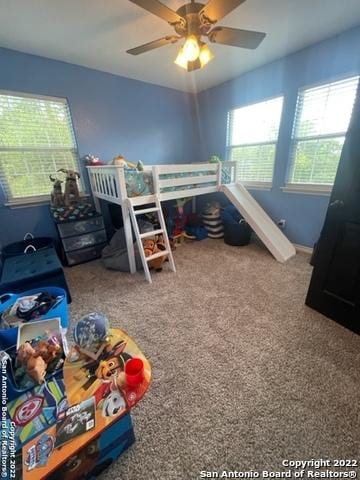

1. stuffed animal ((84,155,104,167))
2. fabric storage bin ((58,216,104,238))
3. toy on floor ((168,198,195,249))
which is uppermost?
stuffed animal ((84,155,104,167))

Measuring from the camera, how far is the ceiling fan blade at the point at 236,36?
1483mm

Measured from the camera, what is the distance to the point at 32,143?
250 cm

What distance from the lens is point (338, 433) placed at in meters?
0.98

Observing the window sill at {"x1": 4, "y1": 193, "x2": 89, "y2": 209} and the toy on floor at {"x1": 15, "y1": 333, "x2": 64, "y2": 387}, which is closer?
the toy on floor at {"x1": 15, "y1": 333, "x2": 64, "y2": 387}

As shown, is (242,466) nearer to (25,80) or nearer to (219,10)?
(219,10)

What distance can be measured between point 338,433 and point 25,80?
13.0 feet

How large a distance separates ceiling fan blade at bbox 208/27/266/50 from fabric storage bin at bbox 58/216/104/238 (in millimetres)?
2236

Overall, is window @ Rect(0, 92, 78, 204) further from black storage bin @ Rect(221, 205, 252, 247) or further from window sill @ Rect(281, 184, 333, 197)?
window sill @ Rect(281, 184, 333, 197)

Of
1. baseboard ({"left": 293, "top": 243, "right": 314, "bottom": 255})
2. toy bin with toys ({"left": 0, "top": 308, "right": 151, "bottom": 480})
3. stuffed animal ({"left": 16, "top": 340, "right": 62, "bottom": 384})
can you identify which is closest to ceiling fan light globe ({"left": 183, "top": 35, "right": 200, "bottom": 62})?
toy bin with toys ({"left": 0, "top": 308, "right": 151, "bottom": 480})

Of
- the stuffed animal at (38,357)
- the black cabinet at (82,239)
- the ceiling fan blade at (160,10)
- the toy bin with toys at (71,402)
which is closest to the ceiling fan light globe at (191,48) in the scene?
the ceiling fan blade at (160,10)

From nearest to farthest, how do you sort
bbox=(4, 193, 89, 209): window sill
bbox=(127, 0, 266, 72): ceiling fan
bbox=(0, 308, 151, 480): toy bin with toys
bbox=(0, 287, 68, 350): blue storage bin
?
bbox=(0, 308, 151, 480): toy bin with toys < bbox=(0, 287, 68, 350): blue storage bin < bbox=(127, 0, 266, 72): ceiling fan < bbox=(4, 193, 89, 209): window sill

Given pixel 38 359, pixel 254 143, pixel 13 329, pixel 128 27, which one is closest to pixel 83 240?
pixel 13 329

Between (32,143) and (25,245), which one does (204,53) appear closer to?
(32,143)

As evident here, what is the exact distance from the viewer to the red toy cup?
0.85 metres
